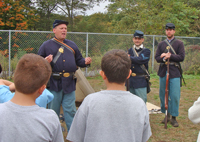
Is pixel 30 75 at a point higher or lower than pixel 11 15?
lower

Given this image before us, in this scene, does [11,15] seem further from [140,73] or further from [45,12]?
[140,73]

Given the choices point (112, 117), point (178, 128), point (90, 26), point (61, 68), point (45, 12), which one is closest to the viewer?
point (112, 117)

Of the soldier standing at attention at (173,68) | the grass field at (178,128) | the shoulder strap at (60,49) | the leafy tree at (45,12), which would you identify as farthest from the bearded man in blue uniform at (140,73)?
the leafy tree at (45,12)

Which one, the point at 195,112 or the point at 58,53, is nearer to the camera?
the point at 195,112

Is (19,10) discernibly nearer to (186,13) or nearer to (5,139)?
(186,13)

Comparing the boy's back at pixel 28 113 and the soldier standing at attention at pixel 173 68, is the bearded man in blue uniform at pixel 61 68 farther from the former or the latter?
the boy's back at pixel 28 113

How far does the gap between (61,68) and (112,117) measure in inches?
86.0

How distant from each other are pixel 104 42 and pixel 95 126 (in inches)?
396

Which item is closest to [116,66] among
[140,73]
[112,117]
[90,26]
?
[112,117]

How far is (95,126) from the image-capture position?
5.57 feet

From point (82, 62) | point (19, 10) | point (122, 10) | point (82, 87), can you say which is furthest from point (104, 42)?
point (82, 62)

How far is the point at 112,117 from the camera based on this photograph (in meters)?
1.68

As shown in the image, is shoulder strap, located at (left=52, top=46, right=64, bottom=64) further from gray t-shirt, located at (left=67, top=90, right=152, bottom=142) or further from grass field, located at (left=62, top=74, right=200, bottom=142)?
gray t-shirt, located at (left=67, top=90, right=152, bottom=142)

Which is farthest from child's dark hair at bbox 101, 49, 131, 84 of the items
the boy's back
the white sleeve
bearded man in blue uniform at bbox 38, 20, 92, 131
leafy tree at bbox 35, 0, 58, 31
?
leafy tree at bbox 35, 0, 58, 31
